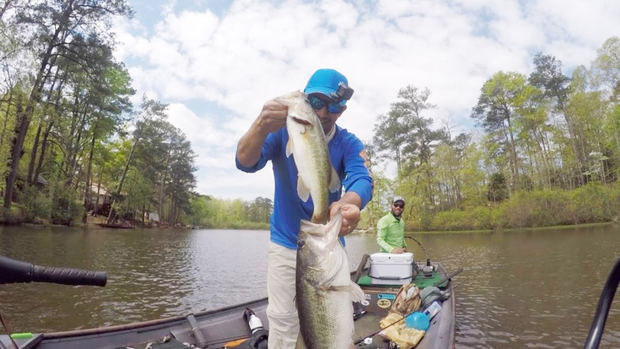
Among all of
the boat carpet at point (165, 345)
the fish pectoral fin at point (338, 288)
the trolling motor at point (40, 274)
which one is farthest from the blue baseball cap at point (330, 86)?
→ the boat carpet at point (165, 345)

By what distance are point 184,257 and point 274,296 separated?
23400 mm

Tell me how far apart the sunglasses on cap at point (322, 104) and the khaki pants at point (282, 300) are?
127 cm

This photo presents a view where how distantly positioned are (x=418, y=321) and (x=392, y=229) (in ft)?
15.3

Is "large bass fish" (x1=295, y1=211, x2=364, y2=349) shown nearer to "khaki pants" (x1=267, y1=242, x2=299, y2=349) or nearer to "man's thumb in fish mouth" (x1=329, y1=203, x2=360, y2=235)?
"man's thumb in fish mouth" (x1=329, y1=203, x2=360, y2=235)

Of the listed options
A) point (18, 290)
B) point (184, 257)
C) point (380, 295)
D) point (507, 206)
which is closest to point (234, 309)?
point (380, 295)

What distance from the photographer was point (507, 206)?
4666 centimetres

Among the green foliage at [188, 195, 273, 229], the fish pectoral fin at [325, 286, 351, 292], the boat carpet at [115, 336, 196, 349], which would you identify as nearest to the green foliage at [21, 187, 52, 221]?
the boat carpet at [115, 336, 196, 349]

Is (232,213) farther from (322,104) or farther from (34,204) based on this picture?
A: (322,104)

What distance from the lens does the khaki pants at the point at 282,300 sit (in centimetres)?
317

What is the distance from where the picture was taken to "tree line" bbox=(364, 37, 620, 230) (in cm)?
4731

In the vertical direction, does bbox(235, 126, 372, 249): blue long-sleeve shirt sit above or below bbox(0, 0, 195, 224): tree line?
below

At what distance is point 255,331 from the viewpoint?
21.2 feet

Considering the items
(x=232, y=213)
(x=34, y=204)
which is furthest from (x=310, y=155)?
(x=232, y=213)

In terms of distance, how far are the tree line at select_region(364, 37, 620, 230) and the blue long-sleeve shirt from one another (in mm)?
48867
